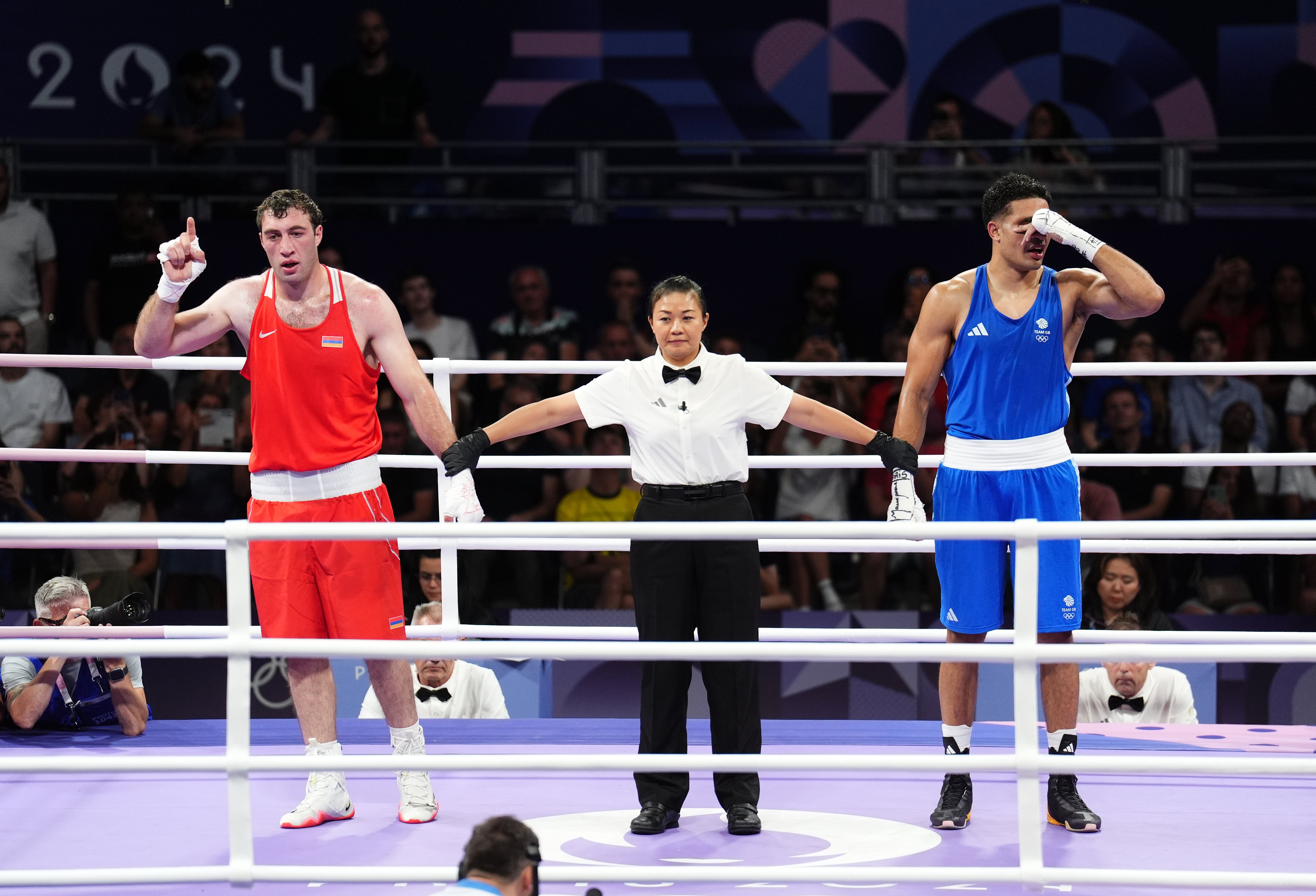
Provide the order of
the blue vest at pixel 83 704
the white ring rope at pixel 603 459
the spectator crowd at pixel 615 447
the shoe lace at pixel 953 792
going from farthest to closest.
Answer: the spectator crowd at pixel 615 447 → the blue vest at pixel 83 704 → the white ring rope at pixel 603 459 → the shoe lace at pixel 953 792

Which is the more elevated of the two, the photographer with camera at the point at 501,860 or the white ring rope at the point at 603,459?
the white ring rope at the point at 603,459

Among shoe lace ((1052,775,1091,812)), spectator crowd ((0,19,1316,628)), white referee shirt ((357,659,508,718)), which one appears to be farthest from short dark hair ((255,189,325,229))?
spectator crowd ((0,19,1316,628))

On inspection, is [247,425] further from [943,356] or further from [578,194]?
[943,356]

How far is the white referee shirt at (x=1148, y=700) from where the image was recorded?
17.1ft

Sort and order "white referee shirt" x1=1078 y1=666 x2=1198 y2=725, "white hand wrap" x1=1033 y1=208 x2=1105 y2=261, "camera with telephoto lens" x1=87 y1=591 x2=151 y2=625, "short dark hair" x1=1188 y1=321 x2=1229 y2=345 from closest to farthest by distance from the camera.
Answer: "white hand wrap" x1=1033 y1=208 x2=1105 y2=261 → "camera with telephoto lens" x1=87 y1=591 x2=151 y2=625 → "white referee shirt" x1=1078 y1=666 x2=1198 y2=725 → "short dark hair" x1=1188 y1=321 x2=1229 y2=345

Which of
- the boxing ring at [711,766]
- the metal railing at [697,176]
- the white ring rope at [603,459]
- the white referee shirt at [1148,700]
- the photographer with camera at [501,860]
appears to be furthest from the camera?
the metal railing at [697,176]

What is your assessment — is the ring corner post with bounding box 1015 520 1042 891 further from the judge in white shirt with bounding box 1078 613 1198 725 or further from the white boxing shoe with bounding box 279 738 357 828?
the judge in white shirt with bounding box 1078 613 1198 725

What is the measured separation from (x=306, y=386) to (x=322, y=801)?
1.01 meters

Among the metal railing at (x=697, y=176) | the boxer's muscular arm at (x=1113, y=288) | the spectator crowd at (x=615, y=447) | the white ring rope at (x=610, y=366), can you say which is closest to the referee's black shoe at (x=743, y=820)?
the white ring rope at (x=610, y=366)

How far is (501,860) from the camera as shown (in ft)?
8.26

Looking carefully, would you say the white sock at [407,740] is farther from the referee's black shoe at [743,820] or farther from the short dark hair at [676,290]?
the short dark hair at [676,290]

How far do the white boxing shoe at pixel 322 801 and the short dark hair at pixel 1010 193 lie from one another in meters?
2.07

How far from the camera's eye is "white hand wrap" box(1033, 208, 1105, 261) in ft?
11.3

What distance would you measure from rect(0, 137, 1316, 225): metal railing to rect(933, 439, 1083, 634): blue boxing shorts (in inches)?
182
